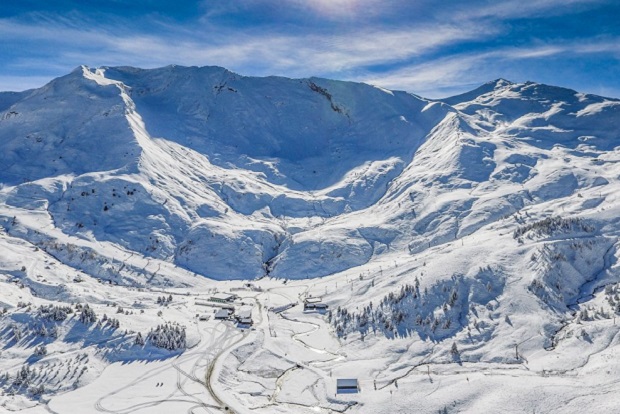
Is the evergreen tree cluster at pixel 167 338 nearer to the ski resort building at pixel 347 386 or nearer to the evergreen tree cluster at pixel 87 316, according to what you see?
the evergreen tree cluster at pixel 87 316

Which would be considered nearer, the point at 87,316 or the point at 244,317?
the point at 87,316

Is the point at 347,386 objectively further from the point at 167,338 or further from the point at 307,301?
the point at 307,301

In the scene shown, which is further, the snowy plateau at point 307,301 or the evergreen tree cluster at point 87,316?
the evergreen tree cluster at point 87,316

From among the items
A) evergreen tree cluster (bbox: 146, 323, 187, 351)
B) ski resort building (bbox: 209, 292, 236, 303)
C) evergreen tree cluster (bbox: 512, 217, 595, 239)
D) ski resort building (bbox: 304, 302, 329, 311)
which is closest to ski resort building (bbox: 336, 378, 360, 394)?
evergreen tree cluster (bbox: 146, 323, 187, 351)

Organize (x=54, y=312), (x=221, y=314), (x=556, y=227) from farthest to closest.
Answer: (x=556, y=227) → (x=221, y=314) → (x=54, y=312)

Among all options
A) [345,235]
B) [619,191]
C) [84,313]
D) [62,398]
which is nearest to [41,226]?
[84,313]

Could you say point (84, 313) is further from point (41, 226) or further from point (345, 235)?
point (345, 235)

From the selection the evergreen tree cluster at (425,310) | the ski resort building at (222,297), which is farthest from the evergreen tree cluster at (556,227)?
the ski resort building at (222,297)

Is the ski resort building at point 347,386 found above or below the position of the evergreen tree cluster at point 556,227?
below

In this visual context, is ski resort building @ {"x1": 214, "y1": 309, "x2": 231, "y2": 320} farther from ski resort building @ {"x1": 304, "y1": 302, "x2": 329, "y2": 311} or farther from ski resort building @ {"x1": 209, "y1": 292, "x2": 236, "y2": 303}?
ski resort building @ {"x1": 304, "y1": 302, "x2": 329, "y2": 311}

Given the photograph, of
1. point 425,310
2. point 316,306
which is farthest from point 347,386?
point 316,306
